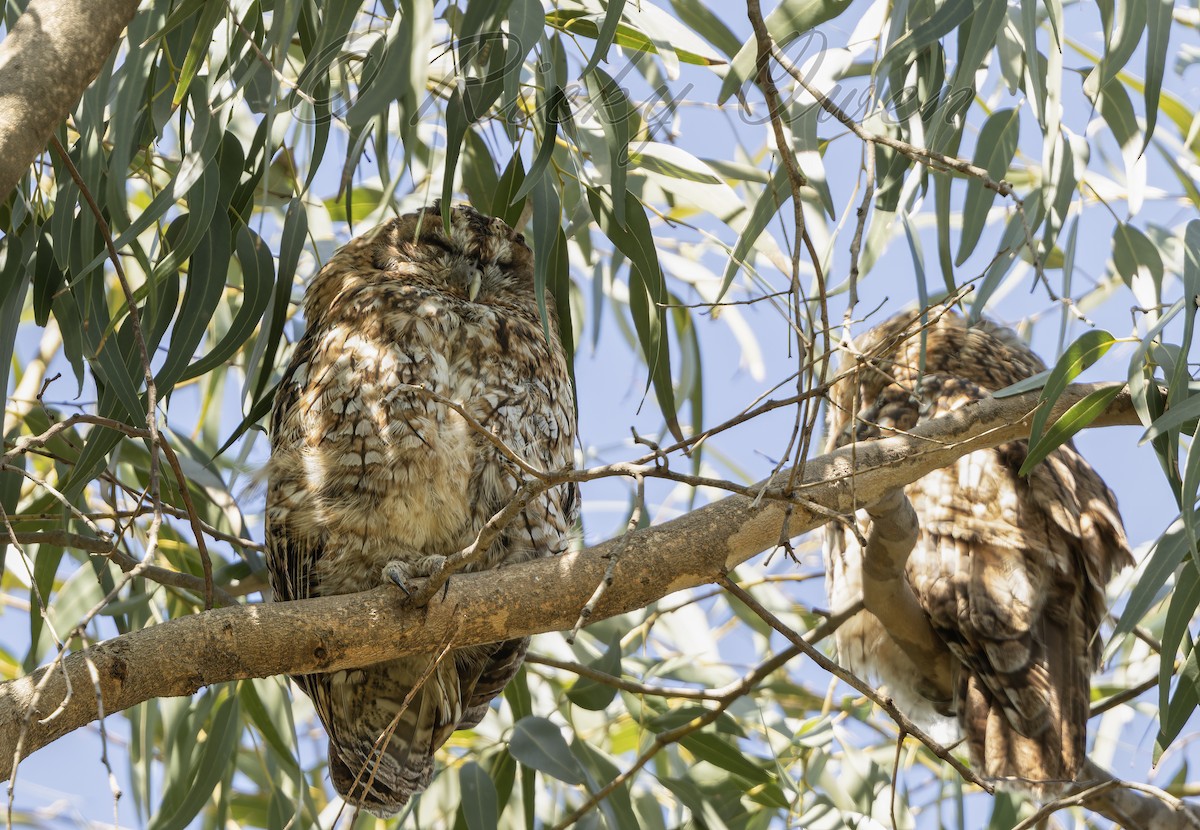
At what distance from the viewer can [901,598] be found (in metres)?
2.54

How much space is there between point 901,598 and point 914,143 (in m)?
0.97

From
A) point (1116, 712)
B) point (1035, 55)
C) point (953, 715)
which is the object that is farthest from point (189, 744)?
point (1116, 712)

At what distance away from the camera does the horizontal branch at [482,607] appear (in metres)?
1.49

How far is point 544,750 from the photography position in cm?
248

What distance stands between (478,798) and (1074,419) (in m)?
1.37

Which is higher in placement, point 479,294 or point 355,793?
point 479,294

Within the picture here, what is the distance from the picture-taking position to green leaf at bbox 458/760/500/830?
8.11 ft

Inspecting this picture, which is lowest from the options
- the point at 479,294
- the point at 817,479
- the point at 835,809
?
the point at 835,809

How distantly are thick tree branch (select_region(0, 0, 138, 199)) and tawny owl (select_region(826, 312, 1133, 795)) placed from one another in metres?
1.60

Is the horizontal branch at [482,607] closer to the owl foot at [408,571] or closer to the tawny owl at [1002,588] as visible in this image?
the owl foot at [408,571]

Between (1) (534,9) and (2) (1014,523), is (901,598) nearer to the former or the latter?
(2) (1014,523)

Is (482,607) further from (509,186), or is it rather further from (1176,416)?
(1176,416)

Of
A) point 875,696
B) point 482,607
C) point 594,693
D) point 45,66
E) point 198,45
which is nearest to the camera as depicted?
point 45,66

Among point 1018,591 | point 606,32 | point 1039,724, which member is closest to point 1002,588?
point 1018,591
